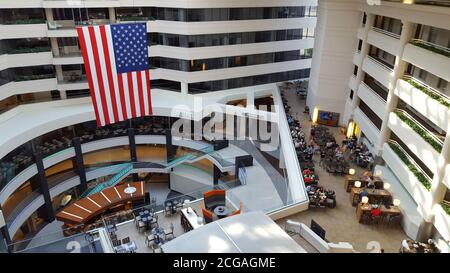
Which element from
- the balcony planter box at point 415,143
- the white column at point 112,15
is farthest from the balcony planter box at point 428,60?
the white column at point 112,15

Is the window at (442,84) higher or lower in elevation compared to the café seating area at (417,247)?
higher

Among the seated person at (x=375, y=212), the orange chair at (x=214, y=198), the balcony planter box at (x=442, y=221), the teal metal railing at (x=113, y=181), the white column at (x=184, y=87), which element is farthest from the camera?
the white column at (x=184, y=87)

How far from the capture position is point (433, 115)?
54.2 feet

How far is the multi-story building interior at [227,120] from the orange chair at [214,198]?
8cm

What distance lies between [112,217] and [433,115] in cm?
1664

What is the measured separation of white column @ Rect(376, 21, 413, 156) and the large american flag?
14887 millimetres

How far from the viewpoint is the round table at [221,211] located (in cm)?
1770

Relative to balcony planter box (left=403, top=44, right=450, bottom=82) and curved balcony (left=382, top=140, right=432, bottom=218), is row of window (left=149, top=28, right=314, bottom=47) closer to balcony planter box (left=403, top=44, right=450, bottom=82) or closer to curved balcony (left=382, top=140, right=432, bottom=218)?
balcony planter box (left=403, top=44, right=450, bottom=82)

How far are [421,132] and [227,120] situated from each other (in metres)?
18.8

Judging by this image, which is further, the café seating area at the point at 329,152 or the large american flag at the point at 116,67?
the café seating area at the point at 329,152

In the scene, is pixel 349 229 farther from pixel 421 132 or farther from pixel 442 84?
pixel 442 84

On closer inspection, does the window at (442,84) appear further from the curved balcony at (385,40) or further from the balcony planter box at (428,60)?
the curved balcony at (385,40)

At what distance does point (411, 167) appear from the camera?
60.6ft
